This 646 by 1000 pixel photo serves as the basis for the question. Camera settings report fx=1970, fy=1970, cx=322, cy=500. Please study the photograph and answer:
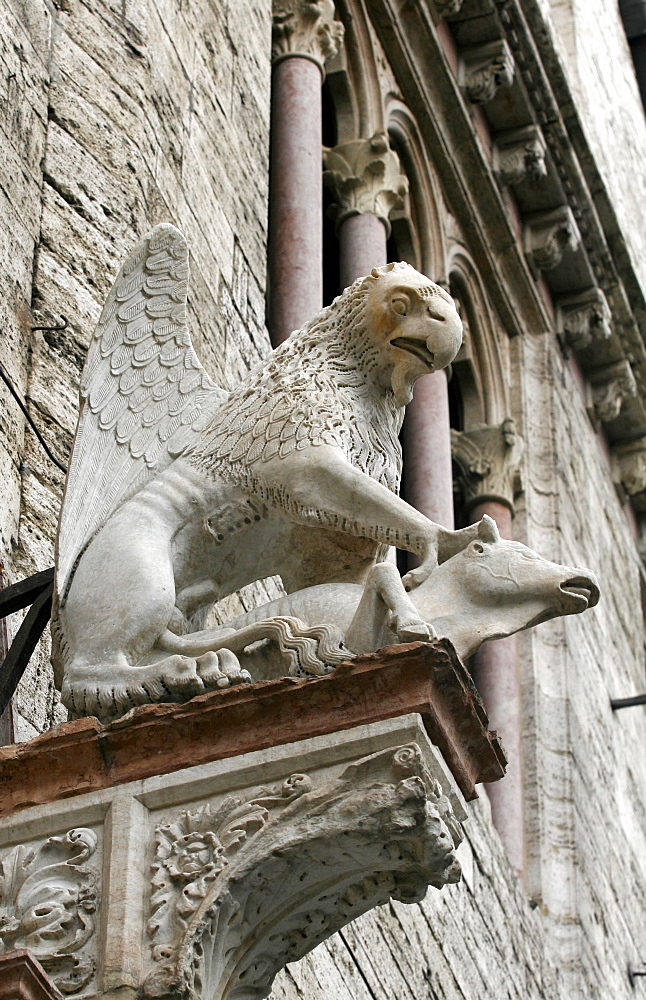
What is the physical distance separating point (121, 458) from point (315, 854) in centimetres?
119

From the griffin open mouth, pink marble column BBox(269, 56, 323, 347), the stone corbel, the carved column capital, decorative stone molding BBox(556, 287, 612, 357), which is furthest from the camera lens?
the stone corbel

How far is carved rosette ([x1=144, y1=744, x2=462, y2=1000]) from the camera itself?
3193mm

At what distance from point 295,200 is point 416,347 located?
13.4 feet

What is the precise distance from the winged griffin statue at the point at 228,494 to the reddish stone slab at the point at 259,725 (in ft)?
0.36

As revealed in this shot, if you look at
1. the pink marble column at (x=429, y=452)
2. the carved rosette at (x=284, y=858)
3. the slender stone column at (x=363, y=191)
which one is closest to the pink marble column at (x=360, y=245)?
the slender stone column at (x=363, y=191)

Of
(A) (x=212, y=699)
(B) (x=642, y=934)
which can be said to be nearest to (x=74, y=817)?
→ (A) (x=212, y=699)

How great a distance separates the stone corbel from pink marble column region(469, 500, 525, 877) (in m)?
3.01

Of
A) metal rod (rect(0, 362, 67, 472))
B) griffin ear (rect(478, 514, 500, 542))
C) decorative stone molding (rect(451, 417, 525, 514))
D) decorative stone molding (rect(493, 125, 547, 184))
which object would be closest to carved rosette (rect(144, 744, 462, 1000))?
griffin ear (rect(478, 514, 500, 542))

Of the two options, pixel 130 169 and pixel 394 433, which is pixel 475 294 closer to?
pixel 130 169

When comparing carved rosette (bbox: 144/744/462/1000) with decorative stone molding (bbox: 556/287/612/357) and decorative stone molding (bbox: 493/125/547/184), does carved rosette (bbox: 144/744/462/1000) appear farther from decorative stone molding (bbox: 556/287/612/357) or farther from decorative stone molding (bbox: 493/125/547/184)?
decorative stone molding (bbox: 556/287/612/357)

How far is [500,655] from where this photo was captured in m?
9.73

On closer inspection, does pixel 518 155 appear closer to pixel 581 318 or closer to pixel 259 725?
pixel 581 318

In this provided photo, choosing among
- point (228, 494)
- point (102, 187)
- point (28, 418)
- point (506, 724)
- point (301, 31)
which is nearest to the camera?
point (228, 494)

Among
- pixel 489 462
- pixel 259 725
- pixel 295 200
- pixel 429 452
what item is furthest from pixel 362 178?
pixel 259 725
